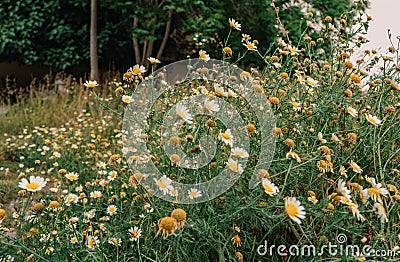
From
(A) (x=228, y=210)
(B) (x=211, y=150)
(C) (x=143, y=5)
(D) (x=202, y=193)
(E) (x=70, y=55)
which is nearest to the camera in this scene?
(A) (x=228, y=210)

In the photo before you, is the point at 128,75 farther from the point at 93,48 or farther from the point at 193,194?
the point at 93,48

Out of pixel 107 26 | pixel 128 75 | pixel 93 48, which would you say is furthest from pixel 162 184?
pixel 107 26

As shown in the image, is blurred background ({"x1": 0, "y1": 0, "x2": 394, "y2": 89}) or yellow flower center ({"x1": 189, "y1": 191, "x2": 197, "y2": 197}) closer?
yellow flower center ({"x1": 189, "y1": 191, "x2": 197, "y2": 197})

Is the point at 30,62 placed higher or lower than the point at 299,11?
lower

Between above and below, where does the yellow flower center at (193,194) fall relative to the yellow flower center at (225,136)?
below

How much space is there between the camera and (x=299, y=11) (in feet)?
22.0

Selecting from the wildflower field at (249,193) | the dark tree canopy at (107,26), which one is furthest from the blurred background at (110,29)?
the wildflower field at (249,193)

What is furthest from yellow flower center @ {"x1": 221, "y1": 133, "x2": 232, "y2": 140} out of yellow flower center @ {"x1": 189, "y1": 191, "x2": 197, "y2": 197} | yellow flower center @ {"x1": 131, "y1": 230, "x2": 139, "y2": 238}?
yellow flower center @ {"x1": 131, "y1": 230, "x2": 139, "y2": 238}

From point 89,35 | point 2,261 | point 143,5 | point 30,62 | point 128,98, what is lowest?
point 30,62

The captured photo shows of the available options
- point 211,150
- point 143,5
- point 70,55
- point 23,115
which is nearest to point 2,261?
point 211,150

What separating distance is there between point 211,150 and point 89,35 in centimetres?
570

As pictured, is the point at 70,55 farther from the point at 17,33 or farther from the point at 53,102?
the point at 53,102

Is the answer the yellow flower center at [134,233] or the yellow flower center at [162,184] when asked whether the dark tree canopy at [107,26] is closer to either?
the yellow flower center at [134,233]

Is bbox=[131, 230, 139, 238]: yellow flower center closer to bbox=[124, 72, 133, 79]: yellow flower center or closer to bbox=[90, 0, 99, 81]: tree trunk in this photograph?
bbox=[124, 72, 133, 79]: yellow flower center
